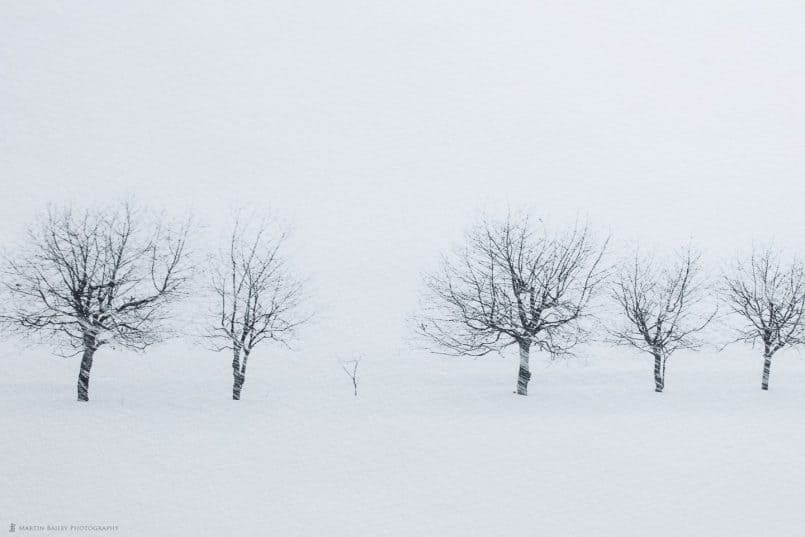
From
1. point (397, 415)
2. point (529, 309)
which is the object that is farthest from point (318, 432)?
point (529, 309)

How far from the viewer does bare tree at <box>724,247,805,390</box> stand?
29766 mm

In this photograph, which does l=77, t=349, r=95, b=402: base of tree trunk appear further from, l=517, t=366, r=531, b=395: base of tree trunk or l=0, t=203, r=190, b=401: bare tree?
l=517, t=366, r=531, b=395: base of tree trunk

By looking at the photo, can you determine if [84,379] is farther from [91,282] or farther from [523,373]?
[523,373]

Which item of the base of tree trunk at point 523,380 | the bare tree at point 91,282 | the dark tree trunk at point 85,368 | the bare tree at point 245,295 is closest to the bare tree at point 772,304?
the base of tree trunk at point 523,380

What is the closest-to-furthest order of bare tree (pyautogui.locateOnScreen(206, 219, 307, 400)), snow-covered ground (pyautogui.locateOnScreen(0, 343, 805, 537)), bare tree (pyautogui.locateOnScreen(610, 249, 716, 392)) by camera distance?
snow-covered ground (pyautogui.locateOnScreen(0, 343, 805, 537)) → bare tree (pyautogui.locateOnScreen(206, 219, 307, 400)) → bare tree (pyautogui.locateOnScreen(610, 249, 716, 392))

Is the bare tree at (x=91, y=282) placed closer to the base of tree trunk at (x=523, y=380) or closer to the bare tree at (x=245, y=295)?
the bare tree at (x=245, y=295)

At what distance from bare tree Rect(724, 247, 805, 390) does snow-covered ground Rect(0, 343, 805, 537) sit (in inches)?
194

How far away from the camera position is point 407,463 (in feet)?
44.4

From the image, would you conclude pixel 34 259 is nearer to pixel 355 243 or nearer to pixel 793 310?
pixel 793 310

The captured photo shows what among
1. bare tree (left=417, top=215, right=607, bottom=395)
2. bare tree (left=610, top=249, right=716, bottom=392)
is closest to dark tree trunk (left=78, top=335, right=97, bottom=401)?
bare tree (left=417, top=215, right=607, bottom=395)

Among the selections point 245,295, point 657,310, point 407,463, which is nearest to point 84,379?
point 245,295

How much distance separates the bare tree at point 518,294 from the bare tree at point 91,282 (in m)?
15.0

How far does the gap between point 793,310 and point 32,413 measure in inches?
1662

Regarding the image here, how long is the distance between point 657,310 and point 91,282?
3382 cm
